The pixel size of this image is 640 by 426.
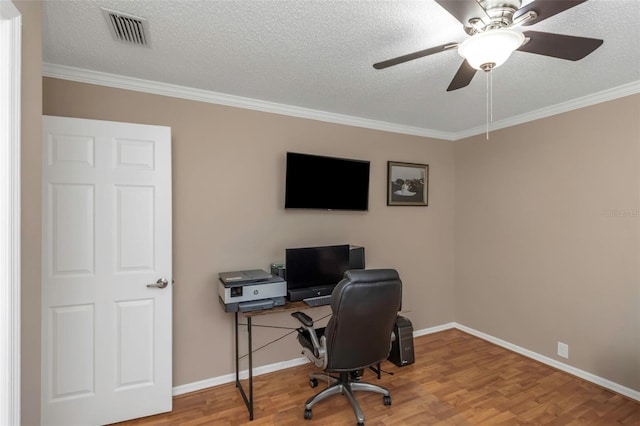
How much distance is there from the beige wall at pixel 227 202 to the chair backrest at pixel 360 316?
100 centimetres

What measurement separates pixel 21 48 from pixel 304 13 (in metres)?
1.21

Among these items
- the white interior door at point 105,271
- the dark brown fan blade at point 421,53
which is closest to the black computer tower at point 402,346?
the white interior door at point 105,271

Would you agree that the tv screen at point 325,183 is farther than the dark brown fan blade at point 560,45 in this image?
Yes

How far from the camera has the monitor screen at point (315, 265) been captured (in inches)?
105

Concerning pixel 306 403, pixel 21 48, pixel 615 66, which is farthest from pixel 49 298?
pixel 615 66

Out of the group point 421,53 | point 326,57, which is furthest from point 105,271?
point 421,53

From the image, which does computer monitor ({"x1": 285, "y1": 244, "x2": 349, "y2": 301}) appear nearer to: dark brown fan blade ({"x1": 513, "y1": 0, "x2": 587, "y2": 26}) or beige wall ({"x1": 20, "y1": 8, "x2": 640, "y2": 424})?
beige wall ({"x1": 20, "y1": 8, "x2": 640, "y2": 424})

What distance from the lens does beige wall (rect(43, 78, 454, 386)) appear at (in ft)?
8.32

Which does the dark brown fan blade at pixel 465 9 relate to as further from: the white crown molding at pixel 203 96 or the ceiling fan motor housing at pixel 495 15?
the white crown molding at pixel 203 96

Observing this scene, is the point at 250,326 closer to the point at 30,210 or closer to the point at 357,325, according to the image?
the point at 357,325

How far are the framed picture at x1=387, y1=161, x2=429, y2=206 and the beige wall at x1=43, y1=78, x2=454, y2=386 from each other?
100mm

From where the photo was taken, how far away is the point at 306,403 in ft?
7.51

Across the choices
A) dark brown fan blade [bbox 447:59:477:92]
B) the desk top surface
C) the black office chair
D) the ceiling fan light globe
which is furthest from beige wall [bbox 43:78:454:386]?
the ceiling fan light globe

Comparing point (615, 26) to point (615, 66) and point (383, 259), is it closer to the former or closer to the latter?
point (615, 66)
